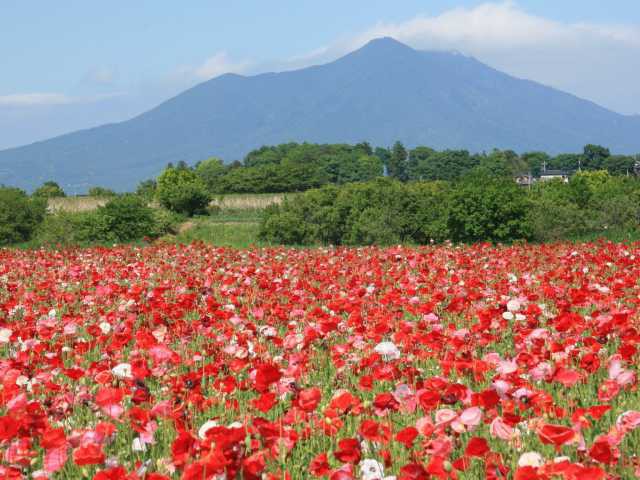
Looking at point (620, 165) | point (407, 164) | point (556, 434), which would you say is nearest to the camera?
point (556, 434)

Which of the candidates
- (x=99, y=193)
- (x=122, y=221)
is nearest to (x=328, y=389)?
(x=122, y=221)

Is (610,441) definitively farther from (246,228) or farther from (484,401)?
(246,228)

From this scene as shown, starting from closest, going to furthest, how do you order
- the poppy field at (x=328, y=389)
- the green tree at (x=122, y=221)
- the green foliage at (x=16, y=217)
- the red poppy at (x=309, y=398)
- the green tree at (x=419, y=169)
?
the poppy field at (x=328, y=389) < the red poppy at (x=309, y=398) < the green tree at (x=122, y=221) < the green foliage at (x=16, y=217) < the green tree at (x=419, y=169)

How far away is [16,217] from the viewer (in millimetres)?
A: 44844

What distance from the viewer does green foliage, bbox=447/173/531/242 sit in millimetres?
32906

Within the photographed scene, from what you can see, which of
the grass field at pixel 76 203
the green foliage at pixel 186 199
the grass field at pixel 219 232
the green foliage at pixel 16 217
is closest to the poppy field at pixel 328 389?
the green foliage at pixel 16 217

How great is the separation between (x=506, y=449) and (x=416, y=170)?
18680cm

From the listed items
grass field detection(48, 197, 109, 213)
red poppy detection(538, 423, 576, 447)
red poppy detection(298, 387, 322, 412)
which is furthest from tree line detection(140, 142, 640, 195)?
red poppy detection(538, 423, 576, 447)

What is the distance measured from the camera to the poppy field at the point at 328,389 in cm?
307

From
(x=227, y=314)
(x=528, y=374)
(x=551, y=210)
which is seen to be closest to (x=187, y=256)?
(x=227, y=314)

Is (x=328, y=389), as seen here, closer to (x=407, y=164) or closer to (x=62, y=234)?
(x=62, y=234)

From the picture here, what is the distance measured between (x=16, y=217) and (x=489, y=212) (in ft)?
89.4

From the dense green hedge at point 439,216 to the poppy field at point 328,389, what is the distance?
2214cm

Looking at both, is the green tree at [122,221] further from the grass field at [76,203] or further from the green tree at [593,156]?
the green tree at [593,156]
